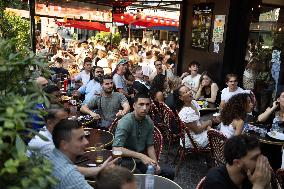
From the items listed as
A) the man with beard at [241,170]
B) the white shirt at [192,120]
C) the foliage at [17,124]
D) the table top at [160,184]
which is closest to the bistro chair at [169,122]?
the white shirt at [192,120]

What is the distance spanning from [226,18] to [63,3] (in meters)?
4.73

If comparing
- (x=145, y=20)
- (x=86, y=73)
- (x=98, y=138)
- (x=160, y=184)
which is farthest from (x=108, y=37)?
(x=160, y=184)

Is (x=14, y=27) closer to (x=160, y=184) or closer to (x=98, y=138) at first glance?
(x=98, y=138)

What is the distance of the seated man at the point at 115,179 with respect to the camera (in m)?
1.93

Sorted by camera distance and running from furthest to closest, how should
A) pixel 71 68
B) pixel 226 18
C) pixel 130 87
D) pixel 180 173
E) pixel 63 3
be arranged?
pixel 71 68
pixel 63 3
pixel 130 87
pixel 226 18
pixel 180 173

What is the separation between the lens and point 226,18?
7.57 meters

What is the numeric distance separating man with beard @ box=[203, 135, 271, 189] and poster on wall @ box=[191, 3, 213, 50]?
20.1ft

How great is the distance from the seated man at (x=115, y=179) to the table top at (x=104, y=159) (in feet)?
3.81

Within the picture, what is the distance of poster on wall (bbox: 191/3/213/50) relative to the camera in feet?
27.5

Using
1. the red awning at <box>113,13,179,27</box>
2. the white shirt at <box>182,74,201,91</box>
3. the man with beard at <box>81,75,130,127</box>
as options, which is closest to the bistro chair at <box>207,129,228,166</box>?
the man with beard at <box>81,75,130,127</box>

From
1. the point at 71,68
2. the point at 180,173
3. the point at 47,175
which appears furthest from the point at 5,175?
the point at 71,68

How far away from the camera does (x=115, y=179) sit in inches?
76.6

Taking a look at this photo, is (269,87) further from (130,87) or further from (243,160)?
(243,160)

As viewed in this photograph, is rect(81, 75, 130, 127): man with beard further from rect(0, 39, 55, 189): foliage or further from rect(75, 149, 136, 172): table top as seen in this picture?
rect(0, 39, 55, 189): foliage
